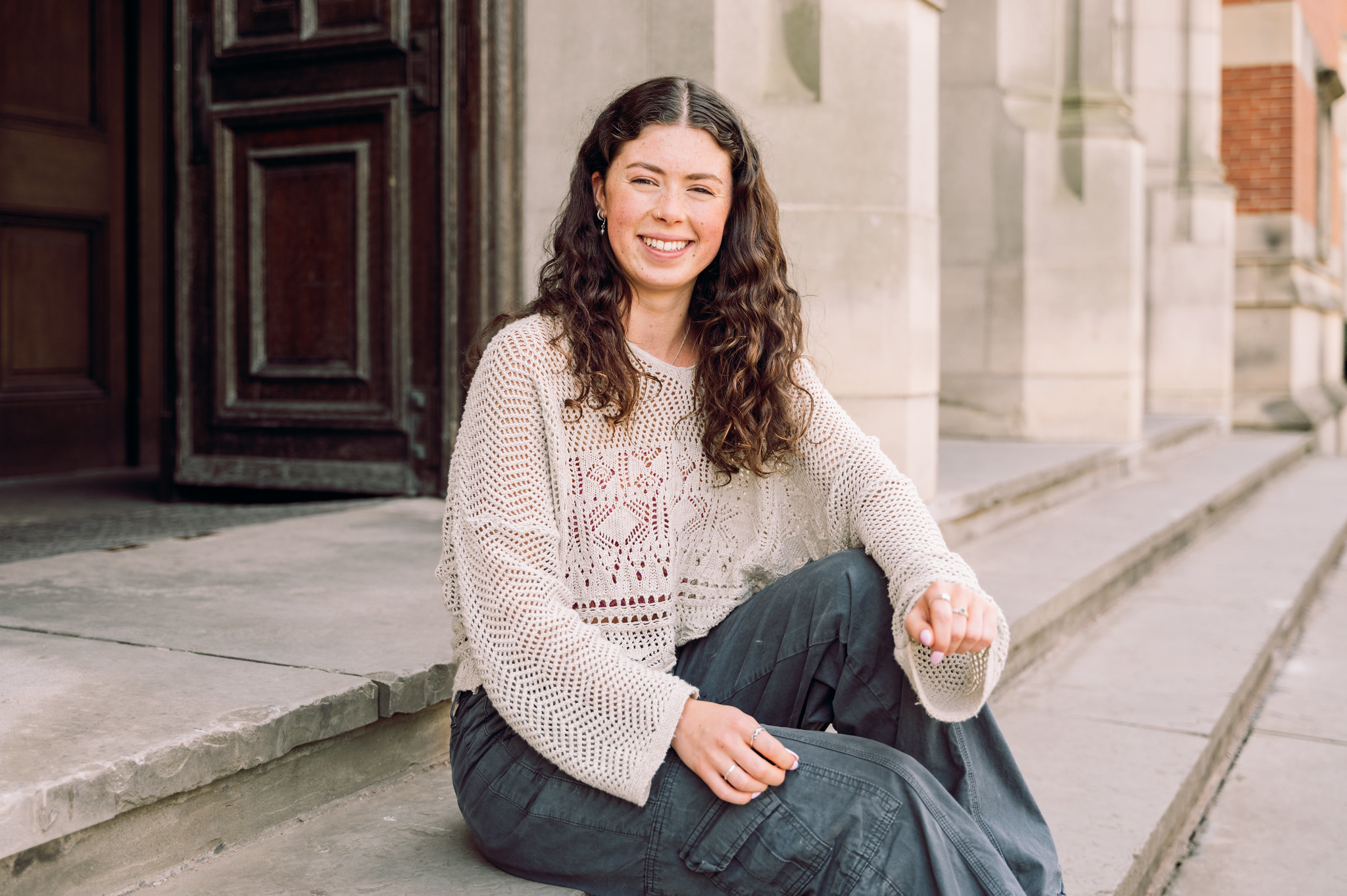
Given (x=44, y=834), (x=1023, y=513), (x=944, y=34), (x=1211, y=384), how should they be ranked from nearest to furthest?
(x=44, y=834) < (x=1023, y=513) < (x=944, y=34) < (x=1211, y=384)

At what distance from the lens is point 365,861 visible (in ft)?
6.30

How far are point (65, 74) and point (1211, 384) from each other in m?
8.08

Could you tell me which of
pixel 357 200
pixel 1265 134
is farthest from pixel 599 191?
pixel 1265 134

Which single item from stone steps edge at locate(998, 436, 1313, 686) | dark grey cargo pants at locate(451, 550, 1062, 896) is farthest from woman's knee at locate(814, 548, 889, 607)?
stone steps edge at locate(998, 436, 1313, 686)

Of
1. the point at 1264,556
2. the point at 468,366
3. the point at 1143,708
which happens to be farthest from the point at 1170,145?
the point at 468,366

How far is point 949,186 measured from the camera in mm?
7008

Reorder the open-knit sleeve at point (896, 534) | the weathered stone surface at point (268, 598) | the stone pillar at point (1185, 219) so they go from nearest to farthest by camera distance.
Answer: the open-knit sleeve at point (896, 534)
the weathered stone surface at point (268, 598)
the stone pillar at point (1185, 219)

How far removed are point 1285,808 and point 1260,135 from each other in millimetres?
10149

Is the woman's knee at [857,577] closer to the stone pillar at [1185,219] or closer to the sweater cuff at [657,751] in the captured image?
the sweater cuff at [657,751]

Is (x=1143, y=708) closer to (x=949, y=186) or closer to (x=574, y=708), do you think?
(x=574, y=708)

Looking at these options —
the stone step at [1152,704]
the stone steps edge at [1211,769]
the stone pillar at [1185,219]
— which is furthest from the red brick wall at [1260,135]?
the stone steps edge at [1211,769]

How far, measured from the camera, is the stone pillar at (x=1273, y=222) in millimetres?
11008

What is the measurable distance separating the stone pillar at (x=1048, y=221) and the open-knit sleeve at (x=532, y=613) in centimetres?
550

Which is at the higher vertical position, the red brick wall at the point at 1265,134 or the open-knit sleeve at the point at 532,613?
the red brick wall at the point at 1265,134
